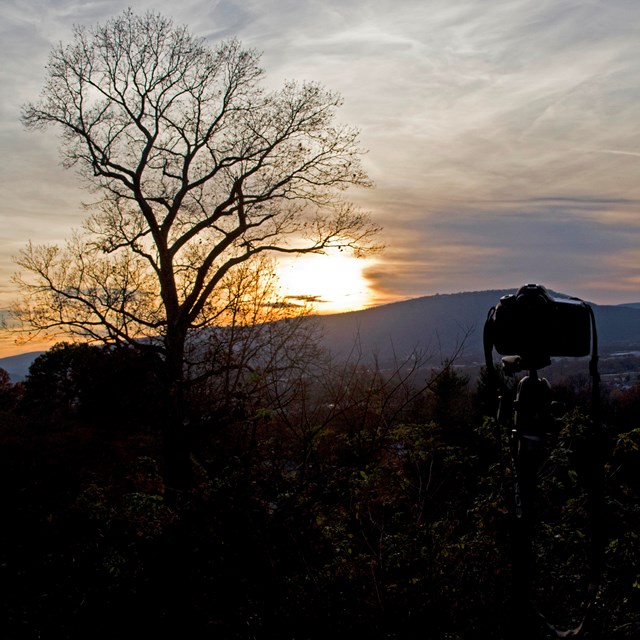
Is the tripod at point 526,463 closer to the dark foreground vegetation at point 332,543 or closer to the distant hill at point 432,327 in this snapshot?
the distant hill at point 432,327

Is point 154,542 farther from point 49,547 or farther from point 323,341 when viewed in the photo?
point 323,341

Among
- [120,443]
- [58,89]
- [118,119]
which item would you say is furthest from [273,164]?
[120,443]

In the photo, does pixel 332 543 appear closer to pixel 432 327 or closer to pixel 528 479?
pixel 528 479

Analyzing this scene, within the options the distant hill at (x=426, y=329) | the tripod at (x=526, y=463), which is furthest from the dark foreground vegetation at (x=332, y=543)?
the tripod at (x=526, y=463)

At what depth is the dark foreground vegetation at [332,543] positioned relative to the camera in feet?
12.6

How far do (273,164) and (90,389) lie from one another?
31.0ft

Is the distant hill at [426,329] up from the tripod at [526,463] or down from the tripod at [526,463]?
up

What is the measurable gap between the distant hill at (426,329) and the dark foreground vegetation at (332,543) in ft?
1.06

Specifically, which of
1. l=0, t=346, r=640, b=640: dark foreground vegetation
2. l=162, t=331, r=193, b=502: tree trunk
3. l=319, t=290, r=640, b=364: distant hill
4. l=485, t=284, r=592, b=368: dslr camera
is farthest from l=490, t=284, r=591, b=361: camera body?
l=162, t=331, r=193, b=502: tree trunk

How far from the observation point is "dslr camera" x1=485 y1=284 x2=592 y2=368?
2131 millimetres

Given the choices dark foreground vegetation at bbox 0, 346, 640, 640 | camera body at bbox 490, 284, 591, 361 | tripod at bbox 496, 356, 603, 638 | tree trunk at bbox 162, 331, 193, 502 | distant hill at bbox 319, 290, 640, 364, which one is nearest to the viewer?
tripod at bbox 496, 356, 603, 638

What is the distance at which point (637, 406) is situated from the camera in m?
30.2

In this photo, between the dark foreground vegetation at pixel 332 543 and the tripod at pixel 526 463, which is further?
the dark foreground vegetation at pixel 332 543

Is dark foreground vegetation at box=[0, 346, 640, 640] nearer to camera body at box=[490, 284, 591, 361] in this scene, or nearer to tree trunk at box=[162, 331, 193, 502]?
camera body at box=[490, 284, 591, 361]
